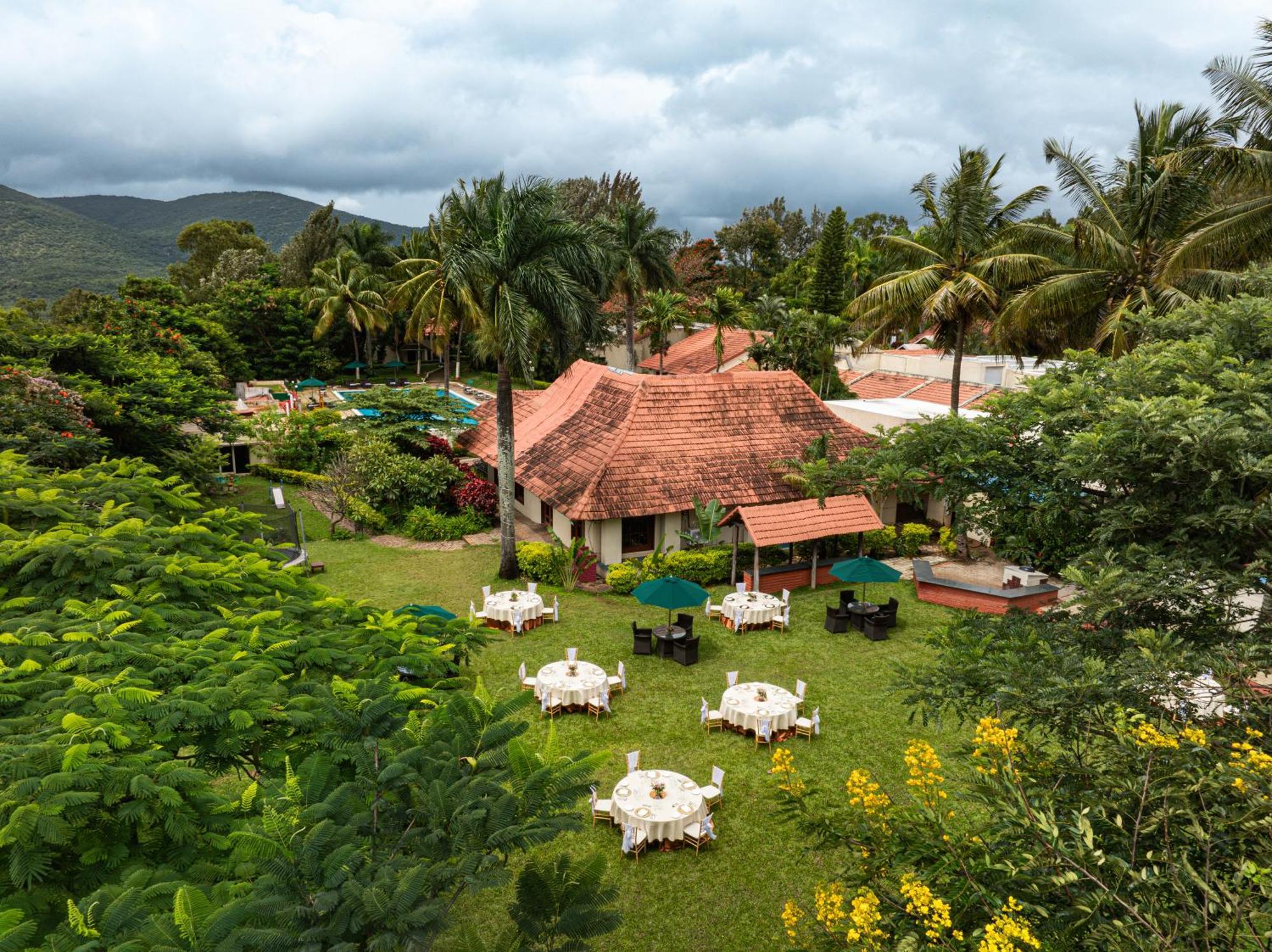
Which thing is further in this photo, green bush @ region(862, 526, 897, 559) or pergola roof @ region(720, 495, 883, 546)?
green bush @ region(862, 526, 897, 559)

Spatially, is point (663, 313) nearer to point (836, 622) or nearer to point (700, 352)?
point (700, 352)

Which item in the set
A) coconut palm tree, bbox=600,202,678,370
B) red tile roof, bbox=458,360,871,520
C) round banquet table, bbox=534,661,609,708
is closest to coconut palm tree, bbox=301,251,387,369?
coconut palm tree, bbox=600,202,678,370

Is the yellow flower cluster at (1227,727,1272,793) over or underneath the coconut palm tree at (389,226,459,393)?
underneath

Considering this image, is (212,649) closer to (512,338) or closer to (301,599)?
(301,599)

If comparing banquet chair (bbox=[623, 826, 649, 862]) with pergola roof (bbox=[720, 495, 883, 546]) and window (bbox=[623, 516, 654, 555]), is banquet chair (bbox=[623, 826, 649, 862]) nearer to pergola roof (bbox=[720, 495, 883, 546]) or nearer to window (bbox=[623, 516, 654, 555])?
pergola roof (bbox=[720, 495, 883, 546])

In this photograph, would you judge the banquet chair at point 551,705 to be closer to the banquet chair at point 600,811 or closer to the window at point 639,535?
the banquet chair at point 600,811

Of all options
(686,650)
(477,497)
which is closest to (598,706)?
(686,650)

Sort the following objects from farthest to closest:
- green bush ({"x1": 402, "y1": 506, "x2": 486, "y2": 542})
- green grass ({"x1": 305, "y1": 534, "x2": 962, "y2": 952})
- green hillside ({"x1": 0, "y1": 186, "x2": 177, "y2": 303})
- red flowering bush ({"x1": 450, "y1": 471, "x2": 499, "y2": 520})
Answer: green hillside ({"x1": 0, "y1": 186, "x2": 177, "y2": 303}) → red flowering bush ({"x1": 450, "y1": 471, "x2": 499, "y2": 520}) → green bush ({"x1": 402, "y1": 506, "x2": 486, "y2": 542}) → green grass ({"x1": 305, "y1": 534, "x2": 962, "y2": 952})
